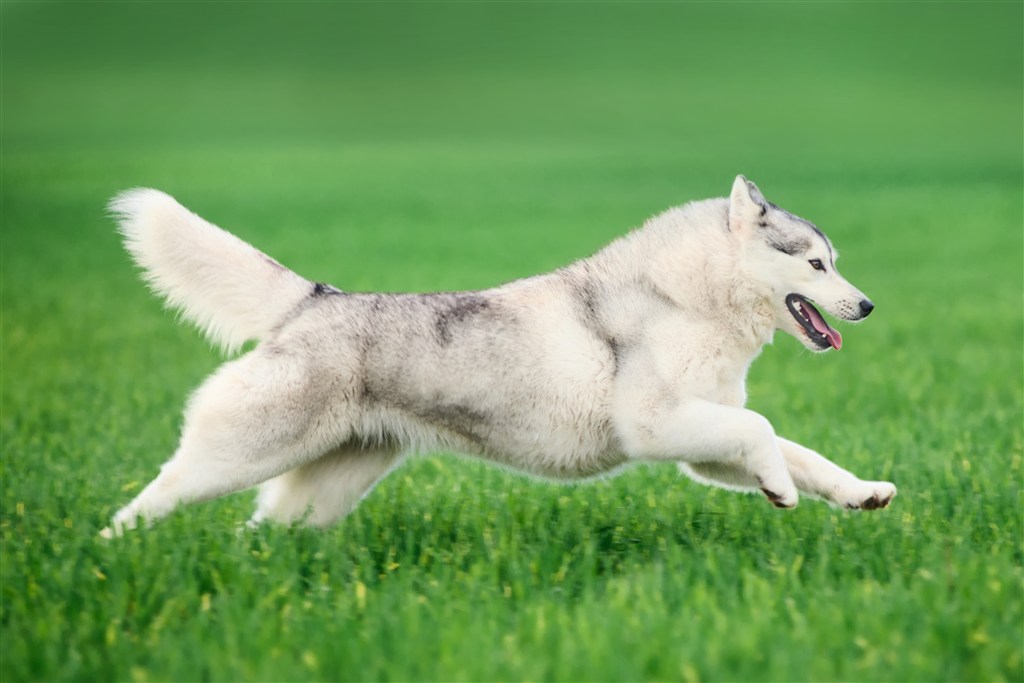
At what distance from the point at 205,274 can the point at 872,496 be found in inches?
121

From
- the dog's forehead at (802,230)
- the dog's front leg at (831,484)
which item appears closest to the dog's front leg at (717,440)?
the dog's front leg at (831,484)

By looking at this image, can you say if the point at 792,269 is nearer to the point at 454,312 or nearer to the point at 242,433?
the point at 454,312

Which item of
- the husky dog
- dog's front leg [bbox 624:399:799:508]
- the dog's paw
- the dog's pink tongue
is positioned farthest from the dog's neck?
the dog's paw

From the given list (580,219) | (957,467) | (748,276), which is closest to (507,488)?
(748,276)

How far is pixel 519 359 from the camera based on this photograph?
5898mm

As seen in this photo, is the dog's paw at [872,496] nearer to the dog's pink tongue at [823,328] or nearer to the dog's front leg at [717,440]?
the dog's front leg at [717,440]

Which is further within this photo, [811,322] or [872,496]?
[811,322]

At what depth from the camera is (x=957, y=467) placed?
7.62 metres

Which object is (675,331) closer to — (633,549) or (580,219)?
(633,549)

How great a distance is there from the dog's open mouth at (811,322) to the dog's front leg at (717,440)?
54 cm

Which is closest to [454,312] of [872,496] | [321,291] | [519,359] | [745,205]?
[519,359]

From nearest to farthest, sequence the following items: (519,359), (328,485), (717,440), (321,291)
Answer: (717,440) → (519,359) → (321,291) → (328,485)

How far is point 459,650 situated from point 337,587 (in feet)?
3.18

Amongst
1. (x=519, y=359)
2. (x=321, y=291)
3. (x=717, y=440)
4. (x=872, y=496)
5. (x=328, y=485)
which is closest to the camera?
(x=717, y=440)
